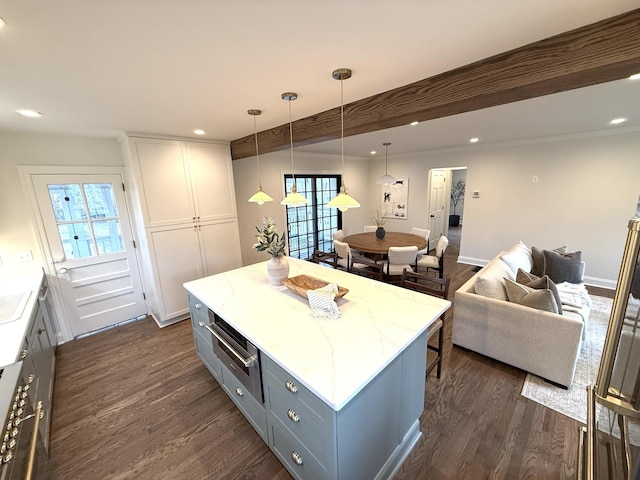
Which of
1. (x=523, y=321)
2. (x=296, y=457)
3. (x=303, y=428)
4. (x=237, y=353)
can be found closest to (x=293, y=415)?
(x=303, y=428)

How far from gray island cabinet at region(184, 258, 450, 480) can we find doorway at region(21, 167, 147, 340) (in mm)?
2071

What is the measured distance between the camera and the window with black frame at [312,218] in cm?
526

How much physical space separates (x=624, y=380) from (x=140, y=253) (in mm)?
4262

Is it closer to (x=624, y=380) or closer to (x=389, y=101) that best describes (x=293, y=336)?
(x=624, y=380)

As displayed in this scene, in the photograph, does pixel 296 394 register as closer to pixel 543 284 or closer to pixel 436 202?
pixel 543 284

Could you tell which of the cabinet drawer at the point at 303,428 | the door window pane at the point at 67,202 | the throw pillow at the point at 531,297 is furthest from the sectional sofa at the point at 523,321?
the door window pane at the point at 67,202

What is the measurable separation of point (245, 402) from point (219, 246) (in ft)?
7.69

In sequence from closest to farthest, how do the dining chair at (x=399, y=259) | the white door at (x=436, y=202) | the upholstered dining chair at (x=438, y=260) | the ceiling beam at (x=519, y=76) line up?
the ceiling beam at (x=519, y=76)
the dining chair at (x=399, y=259)
the upholstered dining chair at (x=438, y=260)
the white door at (x=436, y=202)

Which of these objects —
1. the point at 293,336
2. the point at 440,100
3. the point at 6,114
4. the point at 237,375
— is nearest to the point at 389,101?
the point at 440,100

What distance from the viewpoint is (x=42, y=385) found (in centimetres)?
185

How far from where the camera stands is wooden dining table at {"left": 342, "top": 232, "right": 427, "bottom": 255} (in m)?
4.05

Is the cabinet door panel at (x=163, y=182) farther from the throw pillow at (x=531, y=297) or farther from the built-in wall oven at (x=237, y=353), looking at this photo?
the throw pillow at (x=531, y=297)

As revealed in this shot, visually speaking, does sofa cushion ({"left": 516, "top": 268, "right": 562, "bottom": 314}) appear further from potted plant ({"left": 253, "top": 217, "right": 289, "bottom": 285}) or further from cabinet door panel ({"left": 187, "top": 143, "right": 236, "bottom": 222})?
cabinet door panel ({"left": 187, "top": 143, "right": 236, "bottom": 222})

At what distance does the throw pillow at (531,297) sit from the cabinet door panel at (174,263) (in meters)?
3.64
